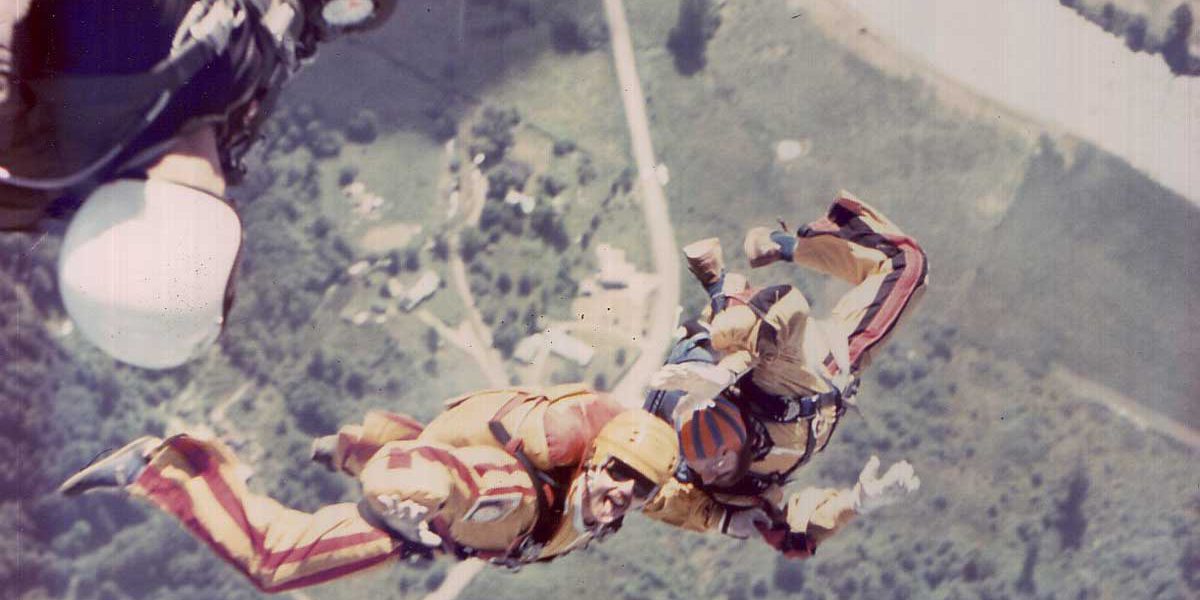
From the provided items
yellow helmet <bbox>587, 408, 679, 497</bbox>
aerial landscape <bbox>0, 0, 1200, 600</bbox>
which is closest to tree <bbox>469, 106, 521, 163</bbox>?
aerial landscape <bbox>0, 0, 1200, 600</bbox>

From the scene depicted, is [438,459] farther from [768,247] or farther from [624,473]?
[768,247]

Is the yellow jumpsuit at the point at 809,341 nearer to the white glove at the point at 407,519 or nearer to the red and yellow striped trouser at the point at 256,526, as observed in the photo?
the white glove at the point at 407,519

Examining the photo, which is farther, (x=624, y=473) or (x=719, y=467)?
(x=719, y=467)

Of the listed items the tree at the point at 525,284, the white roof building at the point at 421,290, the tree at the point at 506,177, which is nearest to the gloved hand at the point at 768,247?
the tree at the point at 525,284

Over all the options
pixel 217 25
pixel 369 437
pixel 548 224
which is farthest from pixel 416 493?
pixel 548 224

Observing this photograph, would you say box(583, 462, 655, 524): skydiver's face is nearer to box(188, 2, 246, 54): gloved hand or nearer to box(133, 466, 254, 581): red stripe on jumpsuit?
box(133, 466, 254, 581): red stripe on jumpsuit

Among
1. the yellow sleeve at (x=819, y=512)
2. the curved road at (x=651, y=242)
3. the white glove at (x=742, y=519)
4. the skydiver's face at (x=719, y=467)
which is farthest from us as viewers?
the curved road at (x=651, y=242)
